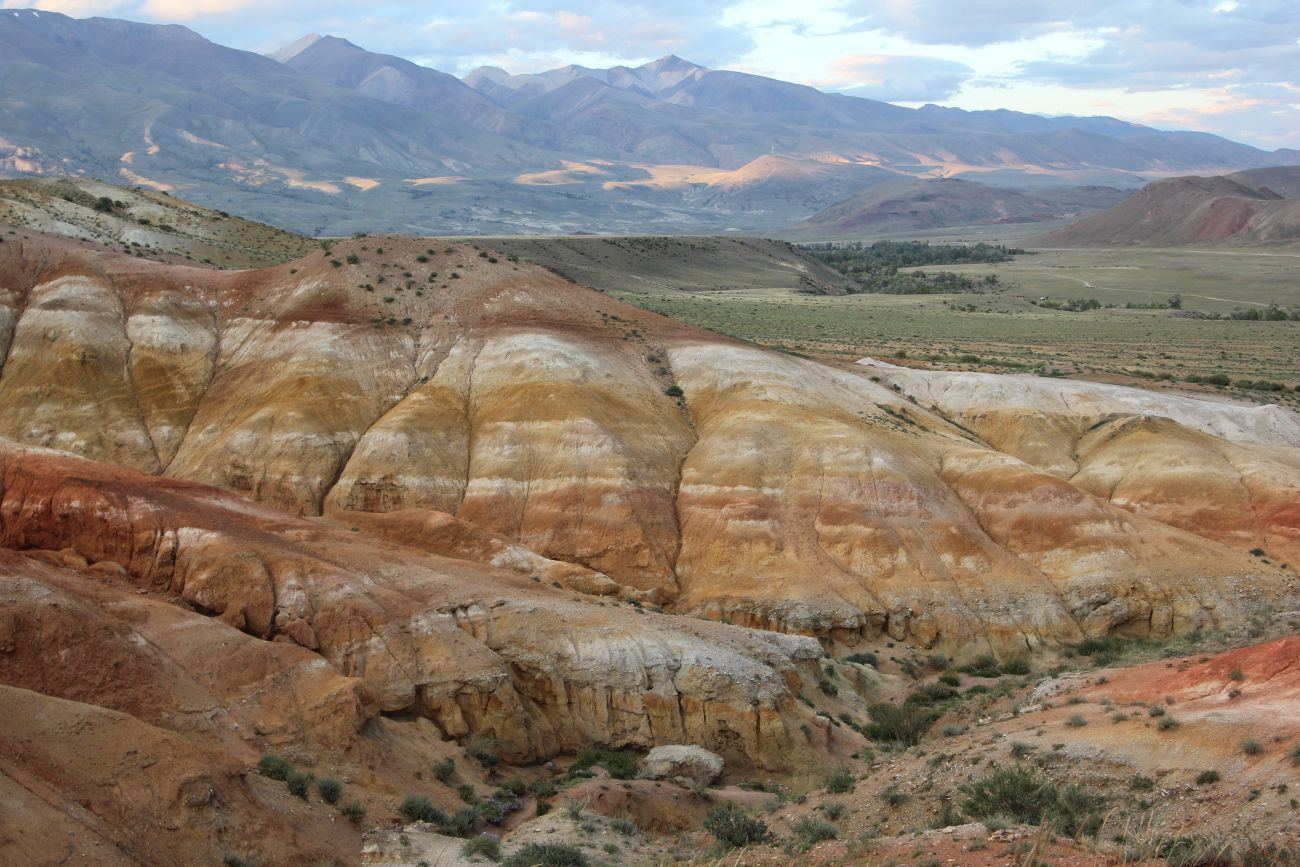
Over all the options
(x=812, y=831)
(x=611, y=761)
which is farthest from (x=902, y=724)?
(x=812, y=831)

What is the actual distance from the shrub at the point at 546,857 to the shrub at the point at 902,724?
1318 cm

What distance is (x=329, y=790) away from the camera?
22.3m

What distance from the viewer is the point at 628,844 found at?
23.6m

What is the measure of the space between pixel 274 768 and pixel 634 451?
28.2 metres

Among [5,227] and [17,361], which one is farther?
[5,227]

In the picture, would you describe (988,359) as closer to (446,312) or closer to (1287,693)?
(446,312)

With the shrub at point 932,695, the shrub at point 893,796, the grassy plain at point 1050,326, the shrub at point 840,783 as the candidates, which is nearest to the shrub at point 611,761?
the shrub at point 840,783

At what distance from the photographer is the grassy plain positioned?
85688mm

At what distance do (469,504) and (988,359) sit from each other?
5288 cm

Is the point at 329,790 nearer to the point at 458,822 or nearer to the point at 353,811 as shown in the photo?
the point at 353,811

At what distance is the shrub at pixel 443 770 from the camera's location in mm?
25391

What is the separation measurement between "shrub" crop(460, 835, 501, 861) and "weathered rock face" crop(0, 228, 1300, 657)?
1618cm

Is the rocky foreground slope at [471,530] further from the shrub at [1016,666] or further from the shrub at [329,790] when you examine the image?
the shrub at [1016,666]

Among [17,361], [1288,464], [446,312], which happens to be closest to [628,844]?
[446,312]
